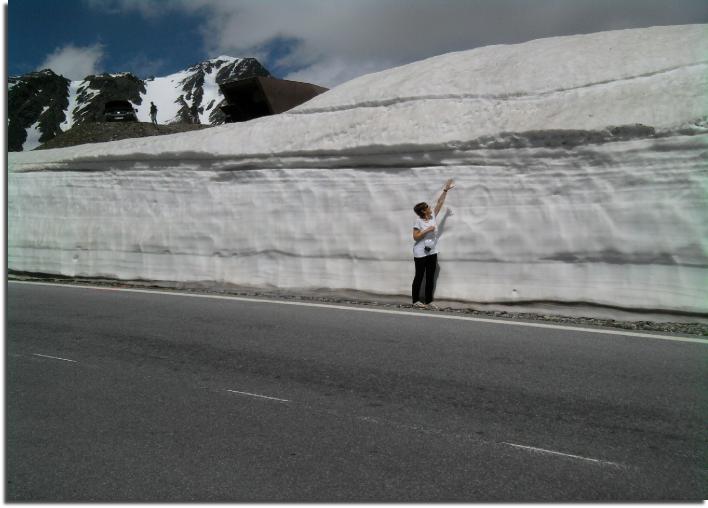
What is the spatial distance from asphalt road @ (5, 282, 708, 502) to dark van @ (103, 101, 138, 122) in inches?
1312

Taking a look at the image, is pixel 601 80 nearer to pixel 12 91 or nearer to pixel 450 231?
pixel 450 231

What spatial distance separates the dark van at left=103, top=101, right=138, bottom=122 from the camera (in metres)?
37.4

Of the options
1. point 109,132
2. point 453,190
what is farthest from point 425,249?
point 109,132

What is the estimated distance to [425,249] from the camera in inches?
334

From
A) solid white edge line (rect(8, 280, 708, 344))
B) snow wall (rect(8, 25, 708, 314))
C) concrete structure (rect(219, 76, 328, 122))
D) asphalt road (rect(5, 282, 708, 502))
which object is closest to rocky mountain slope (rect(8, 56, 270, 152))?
concrete structure (rect(219, 76, 328, 122))

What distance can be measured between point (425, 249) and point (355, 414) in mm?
4474

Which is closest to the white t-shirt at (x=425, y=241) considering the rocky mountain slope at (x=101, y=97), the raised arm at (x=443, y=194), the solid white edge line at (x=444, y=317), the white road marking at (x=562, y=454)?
the raised arm at (x=443, y=194)

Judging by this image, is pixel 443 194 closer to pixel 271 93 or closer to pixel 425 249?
pixel 425 249

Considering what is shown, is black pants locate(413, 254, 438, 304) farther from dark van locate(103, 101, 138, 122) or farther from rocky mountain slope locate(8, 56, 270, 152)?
rocky mountain slope locate(8, 56, 270, 152)

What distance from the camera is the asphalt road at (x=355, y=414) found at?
3.27 m

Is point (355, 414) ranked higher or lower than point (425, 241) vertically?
lower

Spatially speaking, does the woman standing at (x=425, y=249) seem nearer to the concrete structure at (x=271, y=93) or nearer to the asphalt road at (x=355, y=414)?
the asphalt road at (x=355, y=414)

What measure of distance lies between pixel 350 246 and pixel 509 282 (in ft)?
8.48

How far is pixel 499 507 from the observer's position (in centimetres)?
299
